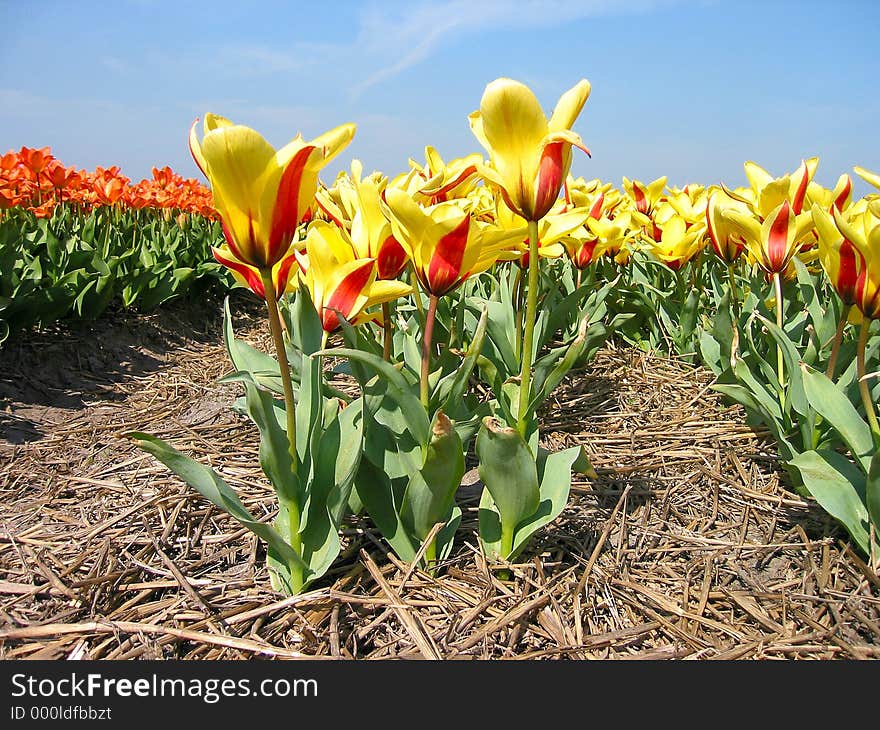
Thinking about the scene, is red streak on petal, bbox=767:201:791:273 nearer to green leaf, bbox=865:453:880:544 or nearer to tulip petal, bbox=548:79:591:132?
green leaf, bbox=865:453:880:544

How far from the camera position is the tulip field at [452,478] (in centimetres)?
129

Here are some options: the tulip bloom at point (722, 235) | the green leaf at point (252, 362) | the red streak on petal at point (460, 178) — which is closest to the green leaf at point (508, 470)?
the red streak on petal at point (460, 178)

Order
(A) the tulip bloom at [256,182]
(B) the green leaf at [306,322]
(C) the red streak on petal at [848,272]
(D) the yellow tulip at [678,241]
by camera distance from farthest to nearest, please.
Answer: (D) the yellow tulip at [678,241] → (B) the green leaf at [306,322] → (C) the red streak on petal at [848,272] → (A) the tulip bloom at [256,182]

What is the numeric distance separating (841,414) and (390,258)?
3.52 ft

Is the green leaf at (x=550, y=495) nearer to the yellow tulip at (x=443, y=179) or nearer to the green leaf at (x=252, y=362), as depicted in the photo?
the yellow tulip at (x=443, y=179)

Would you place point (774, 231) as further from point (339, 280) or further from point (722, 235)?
point (339, 280)

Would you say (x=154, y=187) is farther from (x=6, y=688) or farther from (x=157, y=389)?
(x=6, y=688)

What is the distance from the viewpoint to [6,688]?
116cm

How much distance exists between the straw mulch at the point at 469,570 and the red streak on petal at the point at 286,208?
28.0 inches

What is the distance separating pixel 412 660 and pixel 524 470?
415mm

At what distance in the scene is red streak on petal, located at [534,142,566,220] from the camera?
125 centimetres

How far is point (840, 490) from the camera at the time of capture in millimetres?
1526

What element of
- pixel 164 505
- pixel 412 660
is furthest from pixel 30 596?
pixel 412 660

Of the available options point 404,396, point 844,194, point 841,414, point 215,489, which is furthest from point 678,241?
point 215,489
